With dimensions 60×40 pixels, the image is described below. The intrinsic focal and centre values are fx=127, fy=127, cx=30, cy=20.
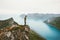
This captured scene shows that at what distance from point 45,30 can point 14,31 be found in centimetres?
56

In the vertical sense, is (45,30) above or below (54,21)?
below

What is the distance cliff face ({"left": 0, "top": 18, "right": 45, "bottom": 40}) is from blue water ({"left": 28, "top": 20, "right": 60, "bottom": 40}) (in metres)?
0.09

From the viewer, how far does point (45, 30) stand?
232 centimetres

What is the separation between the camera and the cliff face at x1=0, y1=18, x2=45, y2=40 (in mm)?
2200

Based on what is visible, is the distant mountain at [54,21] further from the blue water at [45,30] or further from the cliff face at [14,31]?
the cliff face at [14,31]

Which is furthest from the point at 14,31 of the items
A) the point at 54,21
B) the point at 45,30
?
the point at 54,21

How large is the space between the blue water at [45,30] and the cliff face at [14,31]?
0.30 feet

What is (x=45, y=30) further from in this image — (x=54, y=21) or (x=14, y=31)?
(x=14, y=31)

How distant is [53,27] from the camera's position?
2.33 m

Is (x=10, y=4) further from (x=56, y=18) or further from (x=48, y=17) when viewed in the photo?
(x=56, y=18)

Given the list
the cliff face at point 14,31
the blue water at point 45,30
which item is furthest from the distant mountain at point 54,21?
the cliff face at point 14,31

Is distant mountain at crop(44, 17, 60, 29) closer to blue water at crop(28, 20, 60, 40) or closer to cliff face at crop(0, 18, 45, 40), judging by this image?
blue water at crop(28, 20, 60, 40)

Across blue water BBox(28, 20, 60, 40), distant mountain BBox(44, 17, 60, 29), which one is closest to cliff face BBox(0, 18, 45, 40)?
blue water BBox(28, 20, 60, 40)

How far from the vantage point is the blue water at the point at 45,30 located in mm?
2301
